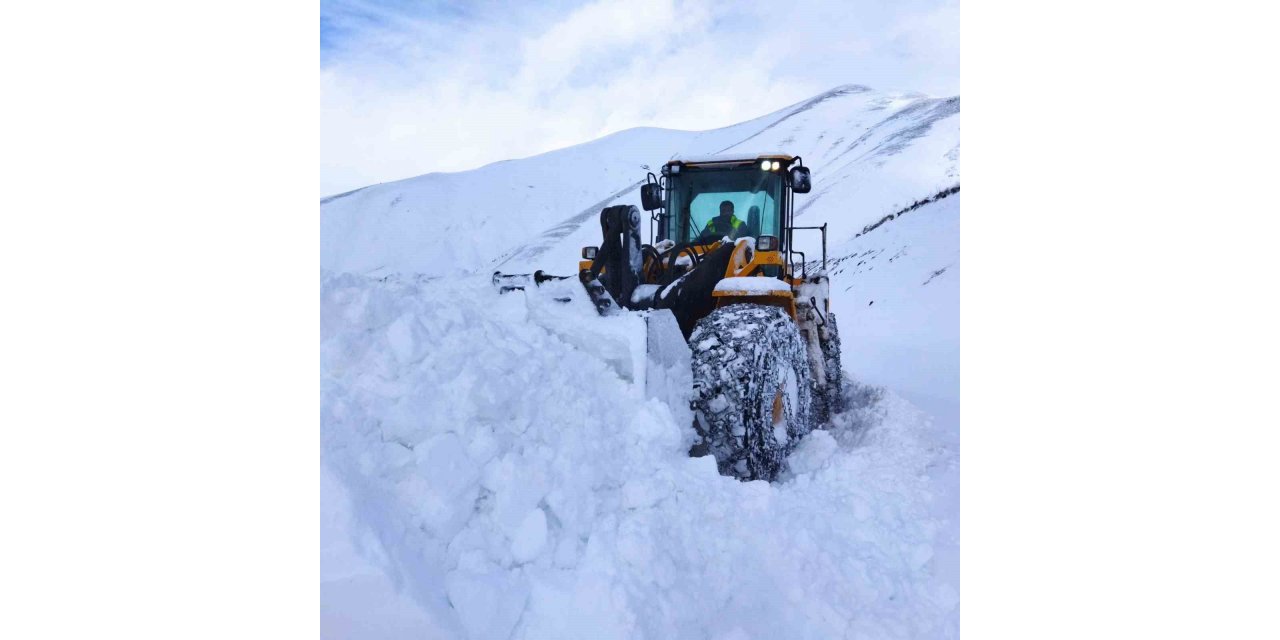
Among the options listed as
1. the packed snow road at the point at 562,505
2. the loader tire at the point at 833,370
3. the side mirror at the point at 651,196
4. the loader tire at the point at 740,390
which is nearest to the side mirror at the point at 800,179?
the side mirror at the point at 651,196

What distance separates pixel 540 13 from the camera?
3068 millimetres

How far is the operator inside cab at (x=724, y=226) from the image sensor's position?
4117 millimetres

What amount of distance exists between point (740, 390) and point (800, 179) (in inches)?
63.4

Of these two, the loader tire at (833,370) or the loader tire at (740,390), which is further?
the loader tire at (833,370)

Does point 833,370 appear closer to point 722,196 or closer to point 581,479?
point 722,196

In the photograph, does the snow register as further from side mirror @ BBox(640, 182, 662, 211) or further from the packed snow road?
side mirror @ BBox(640, 182, 662, 211)

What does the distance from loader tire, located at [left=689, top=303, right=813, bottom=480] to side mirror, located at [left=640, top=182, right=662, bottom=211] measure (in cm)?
129

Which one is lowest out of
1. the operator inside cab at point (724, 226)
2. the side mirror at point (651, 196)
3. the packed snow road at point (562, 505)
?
the packed snow road at point (562, 505)

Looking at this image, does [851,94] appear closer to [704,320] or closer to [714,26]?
[714,26]

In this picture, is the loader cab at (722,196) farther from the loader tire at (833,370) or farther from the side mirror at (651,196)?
the loader tire at (833,370)

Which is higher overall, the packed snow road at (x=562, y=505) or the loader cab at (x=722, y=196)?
the loader cab at (x=722, y=196)

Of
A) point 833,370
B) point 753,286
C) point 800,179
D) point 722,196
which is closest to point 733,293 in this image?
point 753,286

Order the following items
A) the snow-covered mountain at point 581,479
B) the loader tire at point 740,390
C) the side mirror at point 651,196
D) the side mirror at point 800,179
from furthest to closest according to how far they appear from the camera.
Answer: the side mirror at point 651,196 → the side mirror at point 800,179 → the loader tire at point 740,390 → the snow-covered mountain at point 581,479

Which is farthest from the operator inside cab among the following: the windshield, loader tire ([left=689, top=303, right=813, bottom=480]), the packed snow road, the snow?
the packed snow road
